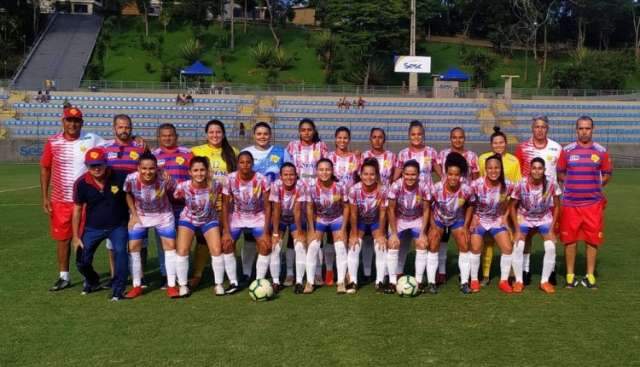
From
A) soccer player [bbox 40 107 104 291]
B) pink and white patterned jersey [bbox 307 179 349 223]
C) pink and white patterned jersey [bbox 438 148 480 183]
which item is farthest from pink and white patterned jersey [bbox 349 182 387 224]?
soccer player [bbox 40 107 104 291]

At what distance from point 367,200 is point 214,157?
6.06 ft

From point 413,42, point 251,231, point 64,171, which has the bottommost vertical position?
point 251,231

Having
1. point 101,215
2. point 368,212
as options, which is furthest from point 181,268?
point 368,212

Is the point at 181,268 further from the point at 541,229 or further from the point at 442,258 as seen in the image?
the point at 541,229

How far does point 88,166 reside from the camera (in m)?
6.15

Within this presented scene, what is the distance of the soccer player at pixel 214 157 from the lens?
6.65 m

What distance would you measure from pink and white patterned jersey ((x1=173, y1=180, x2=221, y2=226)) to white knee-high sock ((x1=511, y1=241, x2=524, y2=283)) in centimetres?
339

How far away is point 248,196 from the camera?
21.0 feet

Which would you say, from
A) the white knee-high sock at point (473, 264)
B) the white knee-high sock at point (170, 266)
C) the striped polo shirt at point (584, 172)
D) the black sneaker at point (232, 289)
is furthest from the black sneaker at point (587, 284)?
the white knee-high sock at point (170, 266)

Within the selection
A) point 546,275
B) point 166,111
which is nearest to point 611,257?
point 546,275

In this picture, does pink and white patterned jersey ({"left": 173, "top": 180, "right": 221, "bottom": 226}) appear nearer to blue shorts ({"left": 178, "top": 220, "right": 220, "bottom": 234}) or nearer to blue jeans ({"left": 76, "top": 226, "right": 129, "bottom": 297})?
blue shorts ({"left": 178, "top": 220, "right": 220, "bottom": 234})

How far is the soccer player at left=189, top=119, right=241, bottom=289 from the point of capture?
665 centimetres

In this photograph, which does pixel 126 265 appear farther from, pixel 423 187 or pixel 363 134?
pixel 363 134

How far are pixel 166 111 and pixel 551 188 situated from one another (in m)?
26.8
